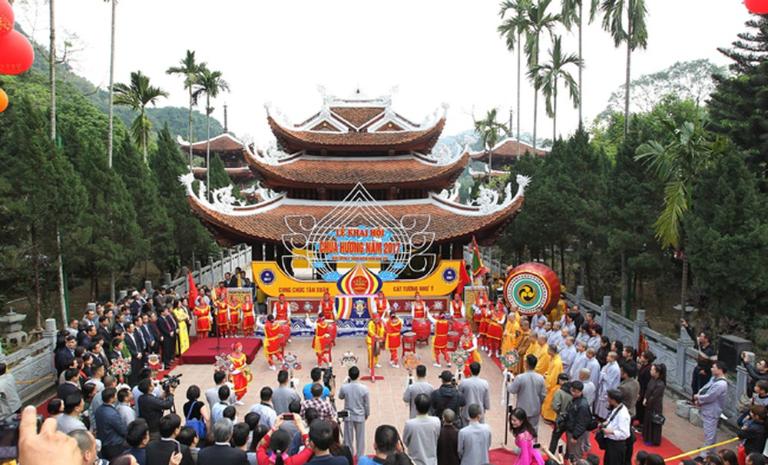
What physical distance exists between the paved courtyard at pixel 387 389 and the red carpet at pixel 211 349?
223mm

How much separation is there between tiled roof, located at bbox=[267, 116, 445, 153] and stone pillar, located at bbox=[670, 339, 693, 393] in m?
11.5

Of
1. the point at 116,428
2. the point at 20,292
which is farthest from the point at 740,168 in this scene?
the point at 20,292

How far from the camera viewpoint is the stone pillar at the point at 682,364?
36.2 feet

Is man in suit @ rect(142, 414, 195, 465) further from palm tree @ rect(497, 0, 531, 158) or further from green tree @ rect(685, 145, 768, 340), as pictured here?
palm tree @ rect(497, 0, 531, 158)

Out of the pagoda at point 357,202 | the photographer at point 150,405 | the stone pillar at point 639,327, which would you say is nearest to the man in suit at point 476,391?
the photographer at point 150,405

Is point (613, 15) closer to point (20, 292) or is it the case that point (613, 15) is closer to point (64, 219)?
point (64, 219)

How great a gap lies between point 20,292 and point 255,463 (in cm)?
1505

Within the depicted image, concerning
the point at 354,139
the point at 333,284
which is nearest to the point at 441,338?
the point at 333,284

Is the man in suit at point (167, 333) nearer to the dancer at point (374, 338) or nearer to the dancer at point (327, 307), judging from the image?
the dancer at point (327, 307)

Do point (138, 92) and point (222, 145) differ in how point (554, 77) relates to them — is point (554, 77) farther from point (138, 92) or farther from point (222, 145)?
point (222, 145)

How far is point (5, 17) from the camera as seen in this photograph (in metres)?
6.25

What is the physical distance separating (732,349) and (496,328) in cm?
581

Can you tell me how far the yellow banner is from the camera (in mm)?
17609

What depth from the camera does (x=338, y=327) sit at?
1709 cm
